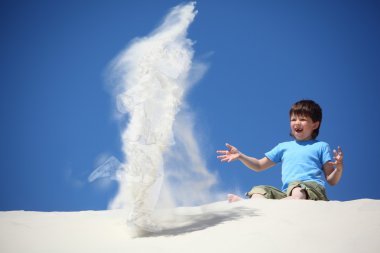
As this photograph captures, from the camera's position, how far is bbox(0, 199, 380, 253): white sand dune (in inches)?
107

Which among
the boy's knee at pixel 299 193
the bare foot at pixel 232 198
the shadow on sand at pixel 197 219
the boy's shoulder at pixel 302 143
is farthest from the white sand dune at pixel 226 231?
the boy's shoulder at pixel 302 143

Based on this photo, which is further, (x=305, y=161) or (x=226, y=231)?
(x=305, y=161)

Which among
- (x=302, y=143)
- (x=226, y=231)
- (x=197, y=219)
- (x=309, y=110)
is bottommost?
(x=226, y=231)

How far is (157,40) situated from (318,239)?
2.17m

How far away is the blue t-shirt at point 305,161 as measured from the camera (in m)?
4.59

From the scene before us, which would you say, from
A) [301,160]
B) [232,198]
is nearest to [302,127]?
[301,160]

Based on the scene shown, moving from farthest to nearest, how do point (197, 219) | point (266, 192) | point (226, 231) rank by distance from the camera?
1. point (266, 192)
2. point (197, 219)
3. point (226, 231)

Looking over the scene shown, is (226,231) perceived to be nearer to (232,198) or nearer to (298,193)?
(232,198)

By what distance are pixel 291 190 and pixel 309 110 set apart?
1.09 meters

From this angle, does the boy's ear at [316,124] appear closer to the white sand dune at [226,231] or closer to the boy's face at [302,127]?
the boy's face at [302,127]

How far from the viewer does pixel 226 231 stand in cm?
302

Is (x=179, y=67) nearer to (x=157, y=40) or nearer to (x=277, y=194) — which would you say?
(x=157, y=40)

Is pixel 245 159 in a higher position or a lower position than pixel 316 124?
lower

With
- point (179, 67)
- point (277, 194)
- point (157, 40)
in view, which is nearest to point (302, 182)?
point (277, 194)
